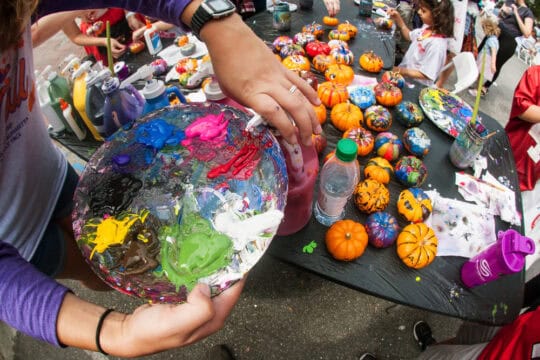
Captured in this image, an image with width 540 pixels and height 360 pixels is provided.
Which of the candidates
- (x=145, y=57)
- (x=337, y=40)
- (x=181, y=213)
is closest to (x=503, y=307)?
(x=181, y=213)

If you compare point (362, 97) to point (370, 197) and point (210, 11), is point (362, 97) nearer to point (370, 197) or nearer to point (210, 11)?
point (370, 197)

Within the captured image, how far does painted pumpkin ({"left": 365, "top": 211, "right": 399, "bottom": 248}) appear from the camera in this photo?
116 centimetres

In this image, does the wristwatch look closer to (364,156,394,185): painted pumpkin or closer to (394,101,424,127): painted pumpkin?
(364,156,394,185): painted pumpkin

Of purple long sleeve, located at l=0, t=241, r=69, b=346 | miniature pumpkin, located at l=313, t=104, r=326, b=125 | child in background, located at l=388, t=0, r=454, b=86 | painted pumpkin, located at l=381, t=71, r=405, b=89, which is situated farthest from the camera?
child in background, located at l=388, t=0, r=454, b=86

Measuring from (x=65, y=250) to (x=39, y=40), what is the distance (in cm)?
153

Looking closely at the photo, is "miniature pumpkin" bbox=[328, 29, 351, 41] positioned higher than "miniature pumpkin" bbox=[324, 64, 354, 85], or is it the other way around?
"miniature pumpkin" bbox=[328, 29, 351, 41]

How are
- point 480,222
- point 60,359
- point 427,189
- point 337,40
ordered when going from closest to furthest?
point 480,222 < point 427,189 < point 60,359 < point 337,40

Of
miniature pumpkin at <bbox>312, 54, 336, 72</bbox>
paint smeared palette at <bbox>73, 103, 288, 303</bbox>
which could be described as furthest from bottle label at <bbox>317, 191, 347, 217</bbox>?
miniature pumpkin at <bbox>312, 54, 336, 72</bbox>

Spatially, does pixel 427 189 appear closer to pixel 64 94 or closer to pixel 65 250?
pixel 65 250

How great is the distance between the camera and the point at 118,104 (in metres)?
1.24

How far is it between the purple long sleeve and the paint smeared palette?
0.15 m

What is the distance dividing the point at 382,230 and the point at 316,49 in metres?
1.49

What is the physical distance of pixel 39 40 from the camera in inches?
73.1

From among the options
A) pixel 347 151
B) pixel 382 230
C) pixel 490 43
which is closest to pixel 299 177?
pixel 347 151
